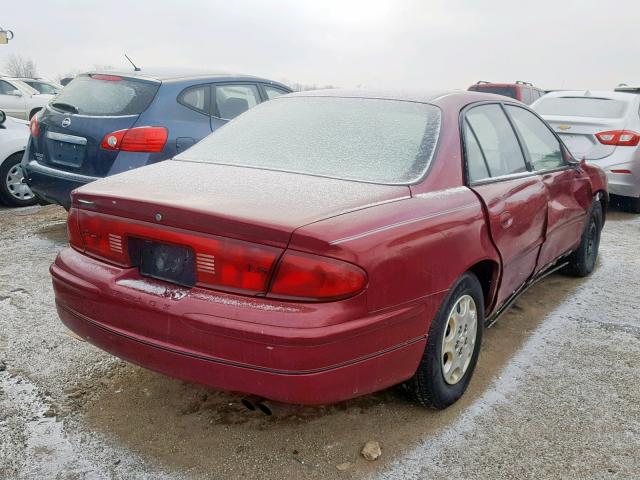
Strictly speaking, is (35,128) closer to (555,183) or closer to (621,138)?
(555,183)

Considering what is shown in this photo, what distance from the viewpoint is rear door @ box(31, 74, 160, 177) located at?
492 centimetres

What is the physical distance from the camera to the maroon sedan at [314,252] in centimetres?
208

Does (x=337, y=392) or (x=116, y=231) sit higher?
(x=116, y=231)

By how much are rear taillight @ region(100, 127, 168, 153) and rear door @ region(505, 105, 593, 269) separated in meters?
2.79

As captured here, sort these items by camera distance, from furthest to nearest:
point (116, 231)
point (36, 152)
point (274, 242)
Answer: point (36, 152) → point (116, 231) → point (274, 242)

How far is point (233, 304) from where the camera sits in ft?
6.96

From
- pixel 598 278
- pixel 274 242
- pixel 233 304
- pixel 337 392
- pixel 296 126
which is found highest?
pixel 296 126

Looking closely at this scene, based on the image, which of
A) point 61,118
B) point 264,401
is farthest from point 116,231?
point 61,118

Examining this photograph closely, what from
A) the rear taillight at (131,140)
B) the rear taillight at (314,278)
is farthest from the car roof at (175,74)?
the rear taillight at (314,278)

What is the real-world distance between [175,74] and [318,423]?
3868 millimetres

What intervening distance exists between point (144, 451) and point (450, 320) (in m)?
1.38

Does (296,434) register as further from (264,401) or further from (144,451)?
(144,451)

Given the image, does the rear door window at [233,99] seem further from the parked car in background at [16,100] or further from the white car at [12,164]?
the parked car in background at [16,100]

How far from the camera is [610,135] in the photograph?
705 cm
